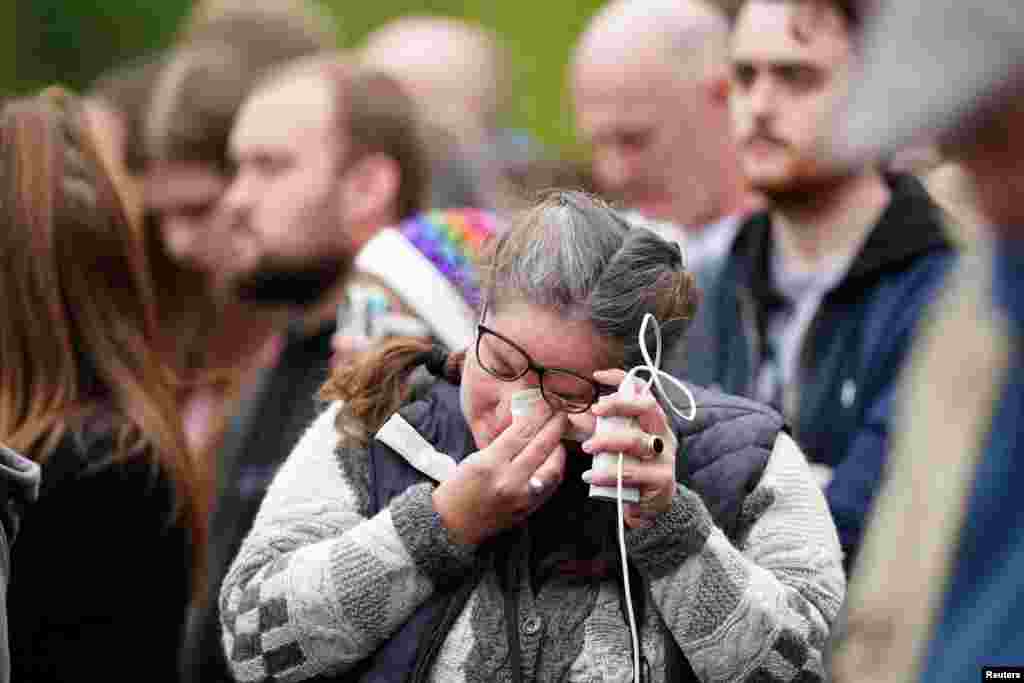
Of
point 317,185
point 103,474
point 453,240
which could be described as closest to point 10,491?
point 103,474

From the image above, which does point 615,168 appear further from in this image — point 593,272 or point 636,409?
point 636,409

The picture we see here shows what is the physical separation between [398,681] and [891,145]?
1373 millimetres

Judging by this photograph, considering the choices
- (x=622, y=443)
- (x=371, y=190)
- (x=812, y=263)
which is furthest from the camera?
(x=371, y=190)

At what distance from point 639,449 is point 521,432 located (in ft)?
0.64

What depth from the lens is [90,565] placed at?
12.4 feet

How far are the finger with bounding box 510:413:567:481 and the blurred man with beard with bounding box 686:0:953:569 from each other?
1386 millimetres

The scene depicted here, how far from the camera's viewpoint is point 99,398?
392 centimetres

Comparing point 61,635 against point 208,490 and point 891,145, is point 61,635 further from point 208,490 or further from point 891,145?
point 891,145

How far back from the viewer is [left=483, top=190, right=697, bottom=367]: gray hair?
2.73 metres


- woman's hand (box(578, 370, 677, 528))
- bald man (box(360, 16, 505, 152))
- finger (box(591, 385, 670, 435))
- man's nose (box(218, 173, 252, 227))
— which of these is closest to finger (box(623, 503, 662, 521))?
woman's hand (box(578, 370, 677, 528))

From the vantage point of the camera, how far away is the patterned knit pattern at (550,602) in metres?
2.68

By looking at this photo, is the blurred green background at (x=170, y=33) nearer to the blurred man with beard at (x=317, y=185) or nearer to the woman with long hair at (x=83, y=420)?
the blurred man with beard at (x=317, y=185)

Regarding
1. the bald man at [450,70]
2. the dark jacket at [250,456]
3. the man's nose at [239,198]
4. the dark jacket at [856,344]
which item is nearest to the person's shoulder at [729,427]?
the dark jacket at [856,344]

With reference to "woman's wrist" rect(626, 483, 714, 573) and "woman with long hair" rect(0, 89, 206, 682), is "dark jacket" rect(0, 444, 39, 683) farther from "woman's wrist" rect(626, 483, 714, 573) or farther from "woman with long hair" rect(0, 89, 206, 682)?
"woman's wrist" rect(626, 483, 714, 573)
